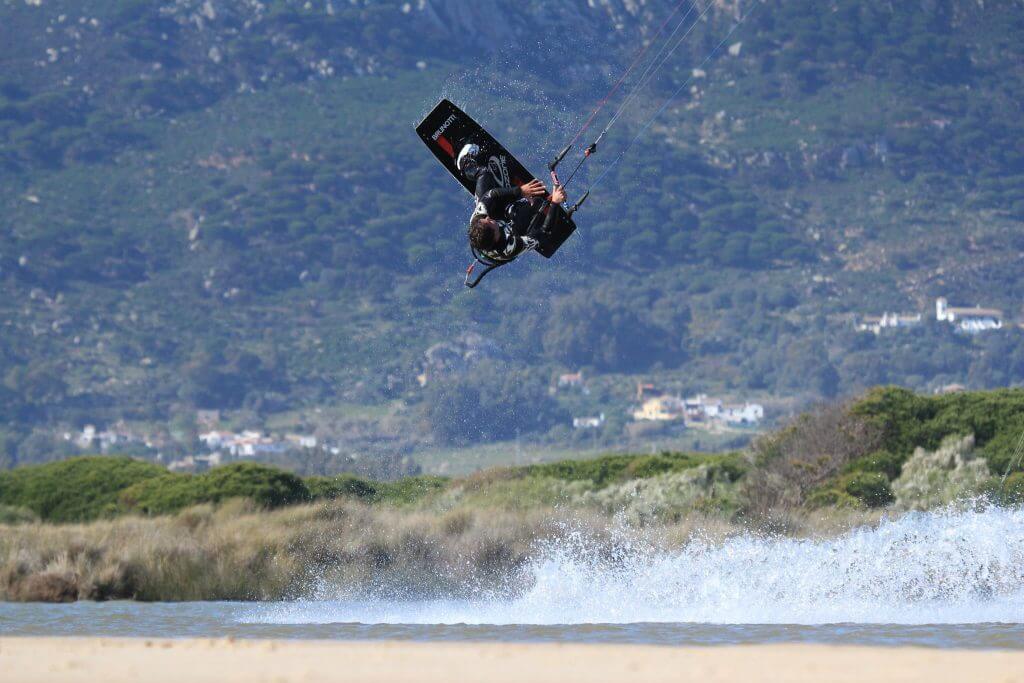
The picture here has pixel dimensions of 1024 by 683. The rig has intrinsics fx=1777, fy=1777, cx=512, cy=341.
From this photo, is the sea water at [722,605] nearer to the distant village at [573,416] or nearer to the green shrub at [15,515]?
the green shrub at [15,515]

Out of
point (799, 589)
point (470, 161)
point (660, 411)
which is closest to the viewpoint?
point (799, 589)

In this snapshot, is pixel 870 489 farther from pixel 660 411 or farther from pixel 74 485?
pixel 660 411

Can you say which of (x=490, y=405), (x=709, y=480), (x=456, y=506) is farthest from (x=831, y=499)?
(x=490, y=405)

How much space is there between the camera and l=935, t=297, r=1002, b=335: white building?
6004 inches

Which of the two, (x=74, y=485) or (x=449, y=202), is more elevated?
(x=449, y=202)

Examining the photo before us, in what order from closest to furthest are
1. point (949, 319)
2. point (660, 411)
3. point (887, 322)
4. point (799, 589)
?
point (799, 589)
point (660, 411)
point (949, 319)
point (887, 322)

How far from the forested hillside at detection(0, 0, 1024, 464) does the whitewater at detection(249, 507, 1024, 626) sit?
9577 centimetres

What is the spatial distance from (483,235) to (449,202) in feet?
465

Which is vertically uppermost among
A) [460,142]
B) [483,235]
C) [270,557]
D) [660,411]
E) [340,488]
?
[660,411]

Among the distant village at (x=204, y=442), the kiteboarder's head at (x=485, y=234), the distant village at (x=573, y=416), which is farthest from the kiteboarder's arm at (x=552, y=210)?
the distant village at (x=204, y=442)

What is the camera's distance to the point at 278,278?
526 feet

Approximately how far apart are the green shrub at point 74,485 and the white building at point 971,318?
123 metres

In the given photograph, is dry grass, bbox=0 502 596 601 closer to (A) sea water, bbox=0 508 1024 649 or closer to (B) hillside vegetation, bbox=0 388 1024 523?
(A) sea water, bbox=0 508 1024 649

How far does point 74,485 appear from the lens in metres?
36.9
